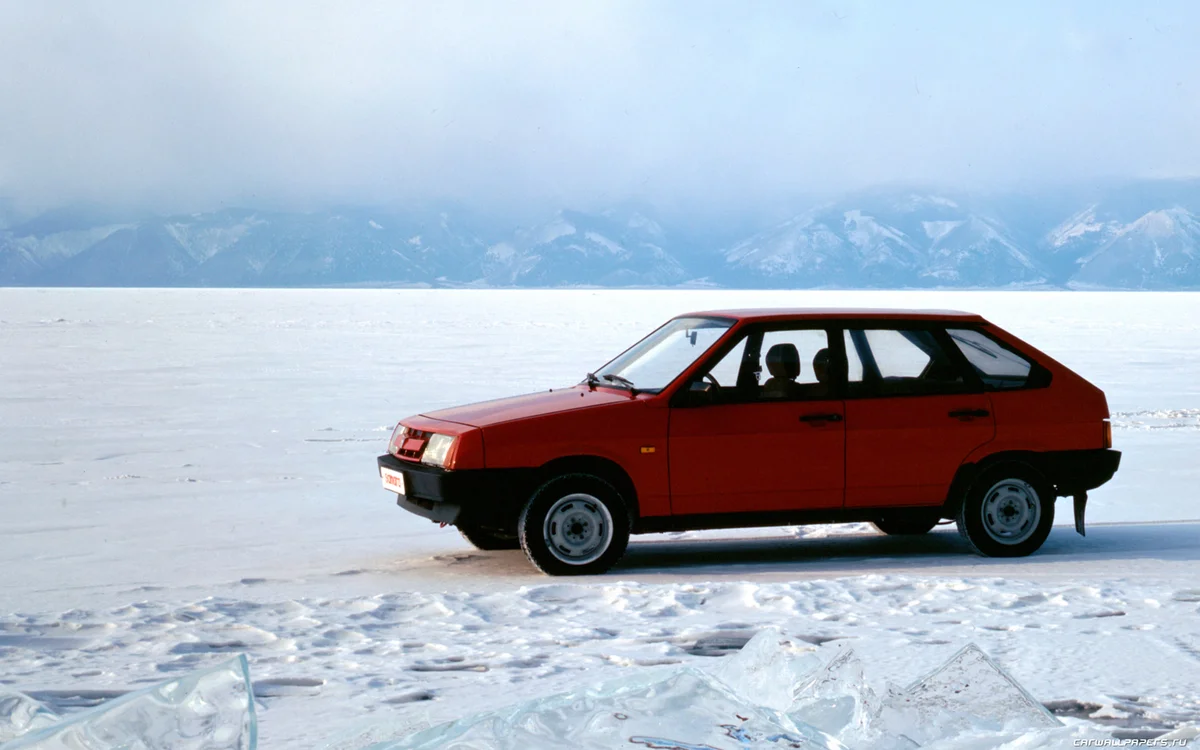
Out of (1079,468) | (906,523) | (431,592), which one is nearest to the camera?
(431,592)

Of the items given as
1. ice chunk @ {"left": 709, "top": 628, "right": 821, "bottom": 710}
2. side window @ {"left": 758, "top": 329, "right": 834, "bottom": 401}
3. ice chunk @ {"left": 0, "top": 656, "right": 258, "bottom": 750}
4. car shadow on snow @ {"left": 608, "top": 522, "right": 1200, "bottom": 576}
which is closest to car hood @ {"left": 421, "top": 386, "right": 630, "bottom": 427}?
side window @ {"left": 758, "top": 329, "right": 834, "bottom": 401}

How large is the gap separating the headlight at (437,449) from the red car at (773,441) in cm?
1

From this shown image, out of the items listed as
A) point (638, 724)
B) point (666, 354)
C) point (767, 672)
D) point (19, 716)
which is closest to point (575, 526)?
point (666, 354)

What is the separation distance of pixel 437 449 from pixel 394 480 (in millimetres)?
454

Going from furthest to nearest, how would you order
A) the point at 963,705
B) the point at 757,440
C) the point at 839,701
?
the point at 757,440 → the point at 963,705 → the point at 839,701

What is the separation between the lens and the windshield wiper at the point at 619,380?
8328mm

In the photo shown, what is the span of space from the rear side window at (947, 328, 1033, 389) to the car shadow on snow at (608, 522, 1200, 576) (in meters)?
1.09

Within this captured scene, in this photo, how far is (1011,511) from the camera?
8.71 m

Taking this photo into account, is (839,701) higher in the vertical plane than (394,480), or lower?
lower

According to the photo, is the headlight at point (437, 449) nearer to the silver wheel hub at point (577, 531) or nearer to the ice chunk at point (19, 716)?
the silver wheel hub at point (577, 531)

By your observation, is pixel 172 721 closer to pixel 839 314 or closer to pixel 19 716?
pixel 19 716

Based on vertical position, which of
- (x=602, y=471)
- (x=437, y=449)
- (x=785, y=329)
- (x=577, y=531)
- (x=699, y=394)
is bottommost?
(x=577, y=531)

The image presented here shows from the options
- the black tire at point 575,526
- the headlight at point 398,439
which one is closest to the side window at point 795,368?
the black tire at point 575,526

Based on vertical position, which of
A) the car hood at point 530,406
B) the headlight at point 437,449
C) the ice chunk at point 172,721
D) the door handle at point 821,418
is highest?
the car hood at point 530,406
